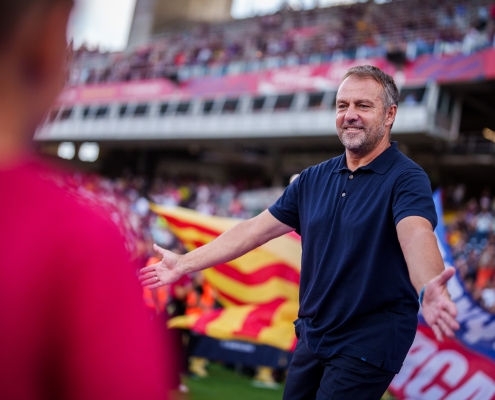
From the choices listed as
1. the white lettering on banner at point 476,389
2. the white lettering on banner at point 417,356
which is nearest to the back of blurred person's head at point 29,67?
the white lettering on banner at point 476,389

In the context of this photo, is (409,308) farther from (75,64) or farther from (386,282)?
(75,64)

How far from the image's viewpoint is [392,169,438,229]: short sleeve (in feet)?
7.34

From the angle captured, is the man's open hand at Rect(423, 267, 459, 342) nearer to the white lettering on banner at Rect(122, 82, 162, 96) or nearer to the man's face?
the man's face

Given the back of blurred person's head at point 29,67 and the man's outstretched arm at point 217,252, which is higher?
the back of blurred person's head at point 29,67

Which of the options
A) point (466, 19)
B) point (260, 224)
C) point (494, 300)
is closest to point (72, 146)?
point (466, 19)

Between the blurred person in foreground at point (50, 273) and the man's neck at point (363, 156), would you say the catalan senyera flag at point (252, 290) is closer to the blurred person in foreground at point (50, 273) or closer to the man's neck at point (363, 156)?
the man's neck at point (363, 156)

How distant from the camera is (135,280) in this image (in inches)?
32.6

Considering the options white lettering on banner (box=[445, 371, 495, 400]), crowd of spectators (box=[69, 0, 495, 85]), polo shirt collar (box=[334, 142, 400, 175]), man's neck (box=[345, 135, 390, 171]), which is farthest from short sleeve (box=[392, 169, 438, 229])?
crowd of spectators (box=[69, 0, 495, 85])

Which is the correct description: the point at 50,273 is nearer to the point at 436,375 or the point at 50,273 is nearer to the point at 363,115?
the point at 363,115

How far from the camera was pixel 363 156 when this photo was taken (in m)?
2.64

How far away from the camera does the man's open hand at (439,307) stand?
1699mm

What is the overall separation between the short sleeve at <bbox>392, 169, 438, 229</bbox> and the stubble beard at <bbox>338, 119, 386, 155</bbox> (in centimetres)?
23

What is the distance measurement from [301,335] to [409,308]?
1.56 feet

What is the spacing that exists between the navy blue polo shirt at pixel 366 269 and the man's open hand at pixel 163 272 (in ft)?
1.80
